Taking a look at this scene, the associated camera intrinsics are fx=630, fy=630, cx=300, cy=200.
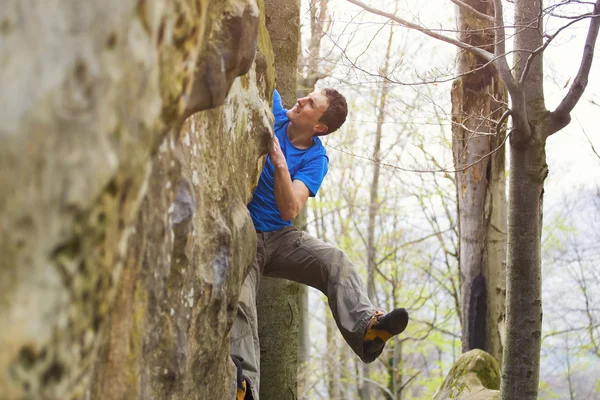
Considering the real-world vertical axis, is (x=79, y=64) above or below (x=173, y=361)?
above

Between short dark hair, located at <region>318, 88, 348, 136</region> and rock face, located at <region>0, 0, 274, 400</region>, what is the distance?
1.99 metres

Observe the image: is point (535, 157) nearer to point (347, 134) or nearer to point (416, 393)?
point (347, 134)

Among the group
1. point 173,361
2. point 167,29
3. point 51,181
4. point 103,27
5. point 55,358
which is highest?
point 167,29

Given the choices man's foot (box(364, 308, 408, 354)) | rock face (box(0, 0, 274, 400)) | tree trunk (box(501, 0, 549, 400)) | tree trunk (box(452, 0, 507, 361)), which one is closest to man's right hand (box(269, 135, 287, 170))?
man's foot (box(364, 308, 408, 354))

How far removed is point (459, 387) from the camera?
6.11 m

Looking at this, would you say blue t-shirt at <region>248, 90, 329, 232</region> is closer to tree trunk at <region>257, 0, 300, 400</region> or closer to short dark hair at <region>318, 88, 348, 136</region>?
short dark hair at <region>318, 88, 348, 136</region>

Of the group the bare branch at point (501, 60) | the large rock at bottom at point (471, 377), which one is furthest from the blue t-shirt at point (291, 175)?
the large rock at bottom at point (471, 377)

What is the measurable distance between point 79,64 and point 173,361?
1494mm

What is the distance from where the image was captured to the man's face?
172 inches

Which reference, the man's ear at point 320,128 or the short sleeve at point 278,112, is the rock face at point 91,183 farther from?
the short sleeve at point 278,112

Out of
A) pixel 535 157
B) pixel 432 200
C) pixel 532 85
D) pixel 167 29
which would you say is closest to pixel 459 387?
pixel 535 157

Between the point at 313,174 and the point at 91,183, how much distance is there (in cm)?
300

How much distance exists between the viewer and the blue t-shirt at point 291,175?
4324 millimetres

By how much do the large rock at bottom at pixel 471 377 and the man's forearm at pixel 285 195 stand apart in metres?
2.92
